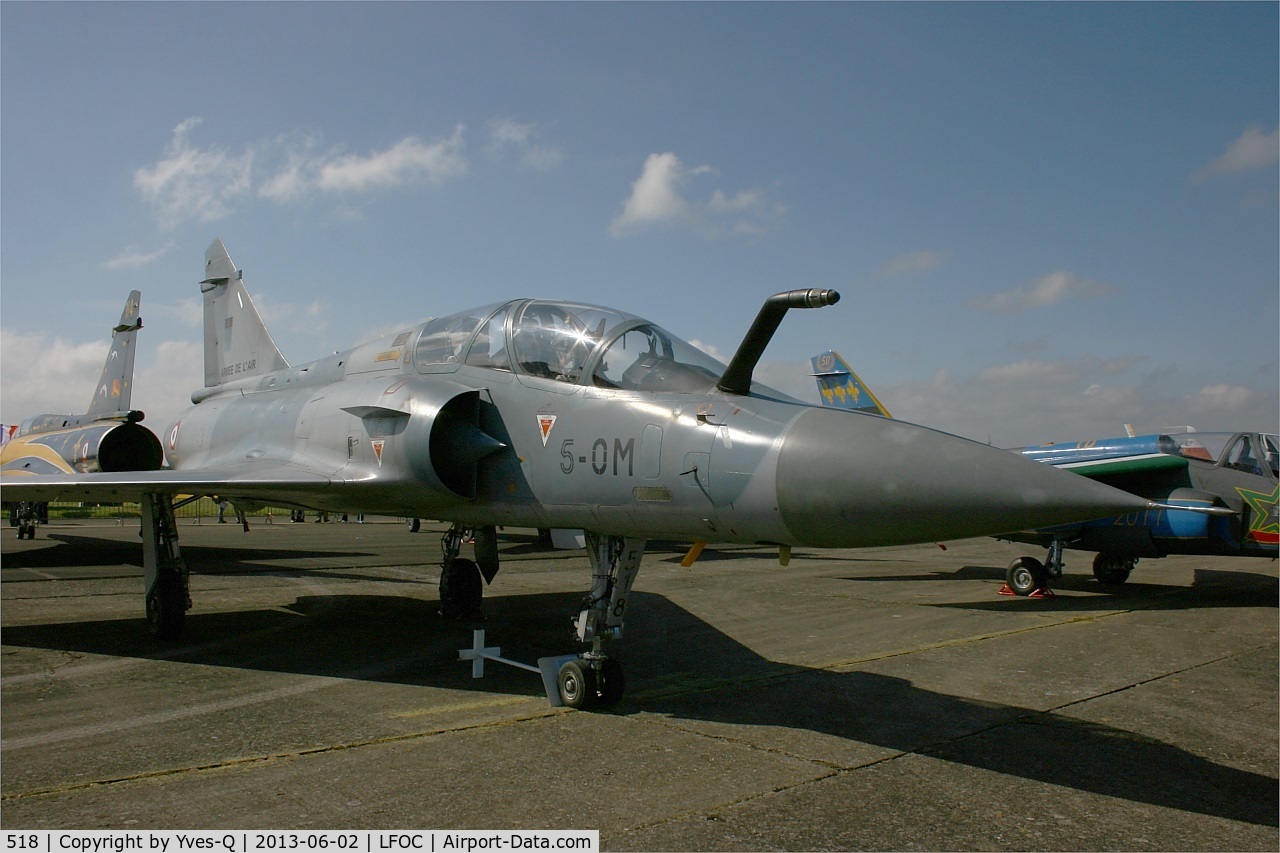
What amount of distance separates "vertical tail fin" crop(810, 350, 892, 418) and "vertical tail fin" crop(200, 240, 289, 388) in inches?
503

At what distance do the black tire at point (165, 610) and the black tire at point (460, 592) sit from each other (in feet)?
8.56

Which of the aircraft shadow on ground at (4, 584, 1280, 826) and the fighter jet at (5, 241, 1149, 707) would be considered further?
the aircraft shadow on ground at (4, 584, 1280, 826)

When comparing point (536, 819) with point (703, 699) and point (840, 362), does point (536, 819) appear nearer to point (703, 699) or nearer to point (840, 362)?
point (703, 699)

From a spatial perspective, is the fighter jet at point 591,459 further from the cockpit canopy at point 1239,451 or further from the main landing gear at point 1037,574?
the cockpit canopy at point 1239,451

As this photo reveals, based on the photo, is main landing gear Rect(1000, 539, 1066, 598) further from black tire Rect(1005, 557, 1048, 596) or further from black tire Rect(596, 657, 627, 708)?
black tire Rect(596, 657, 627, 708)

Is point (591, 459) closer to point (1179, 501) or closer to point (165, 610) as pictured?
point (165, 610)

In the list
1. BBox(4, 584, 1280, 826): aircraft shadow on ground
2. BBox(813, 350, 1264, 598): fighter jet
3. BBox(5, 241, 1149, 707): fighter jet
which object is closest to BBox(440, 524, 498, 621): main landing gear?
BBox(4, 584, 1280, 826): aircraft shadow on ground

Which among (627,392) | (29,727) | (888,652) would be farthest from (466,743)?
(888,652)

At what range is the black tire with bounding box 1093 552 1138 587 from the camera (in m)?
13.8

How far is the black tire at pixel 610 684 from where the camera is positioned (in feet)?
18.3

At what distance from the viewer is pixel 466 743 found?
4.82 metres

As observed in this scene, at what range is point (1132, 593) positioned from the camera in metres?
13.1

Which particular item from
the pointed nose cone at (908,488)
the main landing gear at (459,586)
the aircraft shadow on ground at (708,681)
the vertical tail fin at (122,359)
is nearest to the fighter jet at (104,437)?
the vertical tail fin at (122,359)
